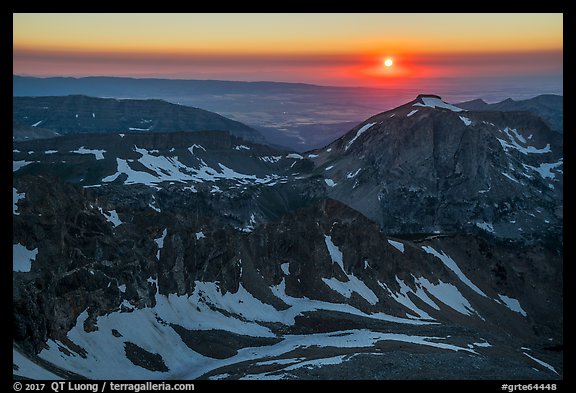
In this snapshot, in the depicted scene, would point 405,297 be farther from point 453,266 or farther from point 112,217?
point 112,217

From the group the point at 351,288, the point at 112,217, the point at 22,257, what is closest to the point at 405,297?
the point at 351,288

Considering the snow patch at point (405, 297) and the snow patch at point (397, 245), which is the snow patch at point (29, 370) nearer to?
the snow patch at point (405, 297)

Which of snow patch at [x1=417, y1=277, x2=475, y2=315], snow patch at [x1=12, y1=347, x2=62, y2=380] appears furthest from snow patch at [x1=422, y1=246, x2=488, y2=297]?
snow patch at [x1=12, y1=347, x2=62, y2=380]

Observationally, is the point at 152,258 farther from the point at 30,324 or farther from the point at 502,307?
the point at 502,307

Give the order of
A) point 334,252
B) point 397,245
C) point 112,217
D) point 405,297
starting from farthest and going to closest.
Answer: point 397,245 → point 334,252 → point 405,297 → point 112,217

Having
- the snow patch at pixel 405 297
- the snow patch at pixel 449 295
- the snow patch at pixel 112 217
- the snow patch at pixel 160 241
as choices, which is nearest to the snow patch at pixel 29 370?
the snow patch at pixel 160 241

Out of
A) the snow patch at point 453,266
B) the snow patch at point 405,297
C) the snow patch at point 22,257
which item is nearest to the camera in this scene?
the snow patch at point 22,257

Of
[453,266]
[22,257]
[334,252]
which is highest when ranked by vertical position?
[22,257]

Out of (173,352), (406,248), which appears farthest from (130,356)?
(406,248)

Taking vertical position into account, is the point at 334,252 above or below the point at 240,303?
above

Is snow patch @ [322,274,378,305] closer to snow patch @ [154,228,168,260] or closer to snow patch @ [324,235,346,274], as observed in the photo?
snow patch @ [324,235,346,274]

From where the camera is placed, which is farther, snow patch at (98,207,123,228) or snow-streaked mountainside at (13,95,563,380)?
snow patch at (98,207,123,228)
